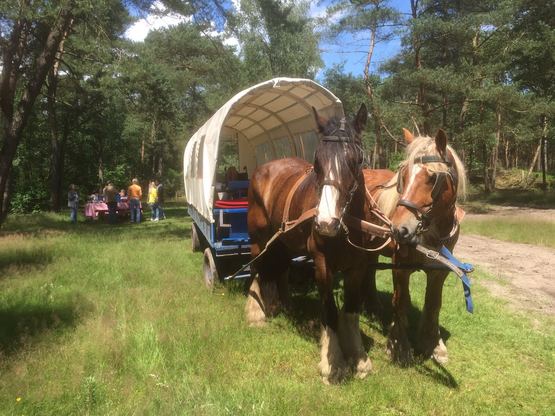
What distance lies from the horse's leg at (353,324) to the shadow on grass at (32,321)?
296 cm

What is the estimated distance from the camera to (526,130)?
20.6 meters

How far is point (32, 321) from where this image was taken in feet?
15.1

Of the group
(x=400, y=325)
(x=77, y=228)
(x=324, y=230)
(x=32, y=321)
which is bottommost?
(x=32, y=321)

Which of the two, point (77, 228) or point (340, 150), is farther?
point (77, 228)

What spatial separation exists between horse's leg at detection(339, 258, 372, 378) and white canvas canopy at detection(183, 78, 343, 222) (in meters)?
2.19

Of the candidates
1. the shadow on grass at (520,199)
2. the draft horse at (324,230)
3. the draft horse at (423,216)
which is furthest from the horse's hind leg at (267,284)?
the shadow on grass at (520,199)

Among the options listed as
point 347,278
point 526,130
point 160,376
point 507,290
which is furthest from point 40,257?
point 526,130

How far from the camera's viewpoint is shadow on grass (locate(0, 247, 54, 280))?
7332mm

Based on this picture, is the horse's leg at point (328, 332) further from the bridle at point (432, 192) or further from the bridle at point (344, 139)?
the bridle at point (432, 192)

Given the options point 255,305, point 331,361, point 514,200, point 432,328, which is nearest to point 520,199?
point 514,200

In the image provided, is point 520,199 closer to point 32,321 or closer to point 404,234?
point 404,234

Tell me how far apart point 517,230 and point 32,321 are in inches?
472

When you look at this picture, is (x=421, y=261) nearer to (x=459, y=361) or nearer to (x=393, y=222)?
(x=393, y=222)

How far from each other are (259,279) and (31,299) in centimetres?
300
